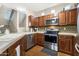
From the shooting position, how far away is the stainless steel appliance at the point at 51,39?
113 cm

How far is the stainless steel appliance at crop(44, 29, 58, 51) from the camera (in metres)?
1.13

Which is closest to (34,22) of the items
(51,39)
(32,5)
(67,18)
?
(32,5)

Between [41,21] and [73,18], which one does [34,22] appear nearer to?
[41,21]

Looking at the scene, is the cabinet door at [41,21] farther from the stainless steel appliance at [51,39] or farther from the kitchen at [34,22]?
the stainless steel appliance at [51,39]

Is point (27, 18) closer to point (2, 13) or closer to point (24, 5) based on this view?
point (24, 5)

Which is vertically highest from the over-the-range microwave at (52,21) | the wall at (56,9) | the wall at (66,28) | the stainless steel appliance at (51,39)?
the wall at (56,9)

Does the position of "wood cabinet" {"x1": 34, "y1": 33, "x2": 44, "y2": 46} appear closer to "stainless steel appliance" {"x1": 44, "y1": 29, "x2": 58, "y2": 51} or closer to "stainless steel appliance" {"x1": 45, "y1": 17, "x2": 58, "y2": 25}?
"stainless steel appliance" {"x1": 44, "y1": 29, "x2": 58, "y2": 51}

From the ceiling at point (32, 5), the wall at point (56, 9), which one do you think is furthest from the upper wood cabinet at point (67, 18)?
the ceiling at point (32, 5)

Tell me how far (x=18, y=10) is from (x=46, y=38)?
1.65ft

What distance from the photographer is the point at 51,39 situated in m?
1.28

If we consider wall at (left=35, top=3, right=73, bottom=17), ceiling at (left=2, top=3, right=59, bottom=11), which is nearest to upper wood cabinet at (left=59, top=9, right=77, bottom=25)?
wall at (left=35, top=3, right=73, bottom=17)

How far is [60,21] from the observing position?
118 cm

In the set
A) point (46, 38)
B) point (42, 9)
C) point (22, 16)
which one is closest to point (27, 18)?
point (22, 16)

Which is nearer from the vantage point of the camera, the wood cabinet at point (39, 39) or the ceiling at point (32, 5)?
the ceiling at point (32, 5)
